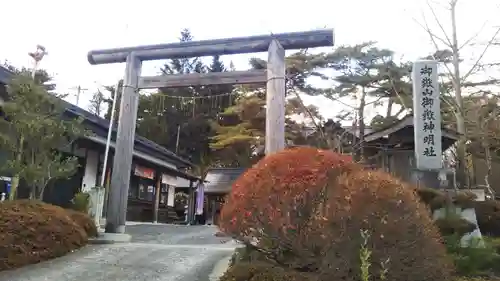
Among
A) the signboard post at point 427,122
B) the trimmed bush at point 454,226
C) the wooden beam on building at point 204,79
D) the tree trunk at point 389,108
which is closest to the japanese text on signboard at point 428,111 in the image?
the signboard post at point 427,122

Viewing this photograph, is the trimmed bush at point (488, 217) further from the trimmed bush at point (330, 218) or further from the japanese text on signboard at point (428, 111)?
the trimmed bush at point (330, 218)

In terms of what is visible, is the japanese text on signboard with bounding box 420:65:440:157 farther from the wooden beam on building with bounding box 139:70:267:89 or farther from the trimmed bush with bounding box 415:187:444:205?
the wooden beam on building with bounding box 139:70:267:89

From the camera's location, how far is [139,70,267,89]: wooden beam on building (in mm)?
11703

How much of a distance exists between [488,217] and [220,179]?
23.2 meters

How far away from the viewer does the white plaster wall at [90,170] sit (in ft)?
57.1

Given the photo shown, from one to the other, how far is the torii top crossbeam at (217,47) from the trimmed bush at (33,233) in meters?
5.11

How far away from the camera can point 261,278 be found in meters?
6.09

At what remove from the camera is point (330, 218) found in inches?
225

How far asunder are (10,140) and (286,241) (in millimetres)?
6896

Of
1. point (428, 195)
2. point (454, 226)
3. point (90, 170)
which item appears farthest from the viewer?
point (90, 170)

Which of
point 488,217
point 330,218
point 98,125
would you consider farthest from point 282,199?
point 98,125

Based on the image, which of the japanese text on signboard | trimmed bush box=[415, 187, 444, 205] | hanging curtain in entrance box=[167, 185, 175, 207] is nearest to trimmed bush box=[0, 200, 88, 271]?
trimmed bush box=[415, 187, 444, 205]

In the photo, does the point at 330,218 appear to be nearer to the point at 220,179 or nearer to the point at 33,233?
the point at 33,233

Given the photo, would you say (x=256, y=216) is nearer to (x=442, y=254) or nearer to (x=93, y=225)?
(x=442, y=254)
